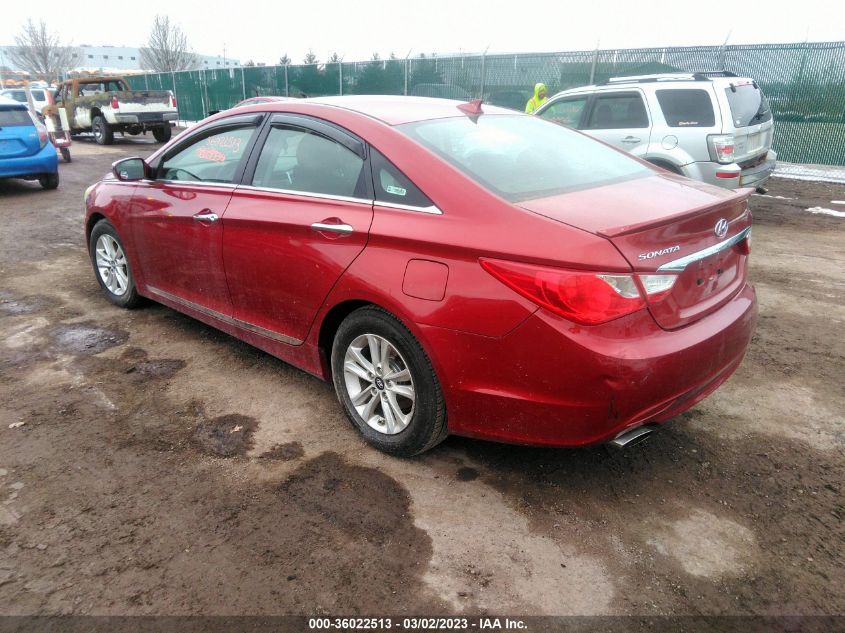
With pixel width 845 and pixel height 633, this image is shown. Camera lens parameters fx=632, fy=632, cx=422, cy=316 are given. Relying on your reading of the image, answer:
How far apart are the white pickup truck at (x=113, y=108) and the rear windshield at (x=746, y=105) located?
50.3 feet

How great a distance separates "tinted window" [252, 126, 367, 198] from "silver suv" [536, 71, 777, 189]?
16.3 feet

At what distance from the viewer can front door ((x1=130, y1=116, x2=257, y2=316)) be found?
3725 mm

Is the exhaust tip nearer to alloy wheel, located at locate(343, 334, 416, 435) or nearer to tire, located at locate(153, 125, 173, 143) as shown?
alloy wheel, located at locate(343, 334, 416, 435)

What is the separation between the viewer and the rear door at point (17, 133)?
9.96 meters

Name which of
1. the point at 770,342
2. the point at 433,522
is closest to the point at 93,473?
the point at 433,522

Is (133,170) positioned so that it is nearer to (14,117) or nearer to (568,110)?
(568,110)

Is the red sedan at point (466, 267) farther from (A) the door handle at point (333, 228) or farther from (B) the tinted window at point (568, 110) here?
(B) the tinted window at point (568, 110)

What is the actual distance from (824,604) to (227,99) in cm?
2680

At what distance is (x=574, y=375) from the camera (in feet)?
7.67

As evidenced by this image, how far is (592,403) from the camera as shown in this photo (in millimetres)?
2365

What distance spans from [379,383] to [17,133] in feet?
32.5

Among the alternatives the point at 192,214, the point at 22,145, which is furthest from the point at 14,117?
the point at 192,214

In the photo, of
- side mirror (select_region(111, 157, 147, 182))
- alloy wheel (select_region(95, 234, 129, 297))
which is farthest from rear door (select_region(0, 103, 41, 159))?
side mirror (select_region(111, 157, 147, 182))

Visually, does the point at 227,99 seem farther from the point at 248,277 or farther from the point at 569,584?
the point at 569,584
